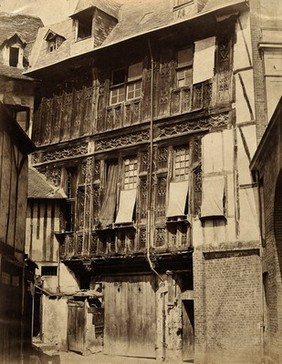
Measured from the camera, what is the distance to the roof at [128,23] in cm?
1725

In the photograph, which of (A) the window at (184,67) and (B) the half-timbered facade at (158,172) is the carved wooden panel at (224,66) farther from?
(A) the window at (184,67)

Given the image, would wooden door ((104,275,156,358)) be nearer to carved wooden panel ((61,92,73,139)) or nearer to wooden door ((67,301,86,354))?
wooden door ((67,301,86,354))

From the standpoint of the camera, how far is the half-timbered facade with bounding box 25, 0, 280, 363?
15.3 meters

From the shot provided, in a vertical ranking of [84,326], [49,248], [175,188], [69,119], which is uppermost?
[69,119]

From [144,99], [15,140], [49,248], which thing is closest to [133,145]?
[144,99]

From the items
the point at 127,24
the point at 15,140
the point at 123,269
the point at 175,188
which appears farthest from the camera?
the point at 127,24

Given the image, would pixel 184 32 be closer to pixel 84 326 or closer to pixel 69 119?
pixel 69 119

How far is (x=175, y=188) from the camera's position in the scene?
55.0ft

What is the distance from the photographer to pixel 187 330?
53.8 ft

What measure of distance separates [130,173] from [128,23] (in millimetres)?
5567

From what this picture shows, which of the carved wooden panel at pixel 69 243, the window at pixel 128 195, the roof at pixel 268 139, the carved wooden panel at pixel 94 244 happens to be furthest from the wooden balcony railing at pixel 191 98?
the carved wooden panel at pixel 69 243

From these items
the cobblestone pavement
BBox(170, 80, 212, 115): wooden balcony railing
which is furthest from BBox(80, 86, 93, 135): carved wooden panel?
the cobblestone pavement

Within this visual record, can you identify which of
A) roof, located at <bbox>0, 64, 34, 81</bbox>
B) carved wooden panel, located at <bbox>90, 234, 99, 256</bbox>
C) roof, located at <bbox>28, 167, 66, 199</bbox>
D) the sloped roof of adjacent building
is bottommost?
carved wooden panel, located at <bbox>90, 234, 99, 256</bbox>

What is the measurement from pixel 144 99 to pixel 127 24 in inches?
139
